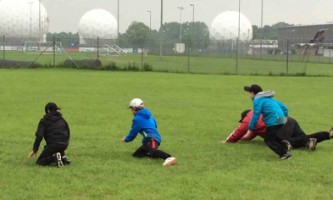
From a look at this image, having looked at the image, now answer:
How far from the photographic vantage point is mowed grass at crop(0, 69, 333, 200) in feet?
20.9

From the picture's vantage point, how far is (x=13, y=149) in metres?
8.73

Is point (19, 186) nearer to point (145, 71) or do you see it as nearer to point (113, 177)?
point (113, 177)

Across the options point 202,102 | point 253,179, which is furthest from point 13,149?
point 202,102

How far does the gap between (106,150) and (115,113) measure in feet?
15.6

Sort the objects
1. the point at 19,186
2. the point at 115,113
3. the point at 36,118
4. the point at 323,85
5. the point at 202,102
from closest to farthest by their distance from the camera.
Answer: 1. the point at 19,186
2. the point at 36,118
3. the point at 115,113
4. the point at 202,102
5. the point at 323,85

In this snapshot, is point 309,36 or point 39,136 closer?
point 39,136

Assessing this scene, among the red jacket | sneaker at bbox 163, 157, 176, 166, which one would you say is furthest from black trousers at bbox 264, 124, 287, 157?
sneaker at bbox 163, 157, 176, 166

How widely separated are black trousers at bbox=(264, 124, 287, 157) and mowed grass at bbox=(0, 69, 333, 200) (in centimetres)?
17

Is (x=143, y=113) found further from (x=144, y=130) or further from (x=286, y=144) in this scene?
(x=286, y=144)

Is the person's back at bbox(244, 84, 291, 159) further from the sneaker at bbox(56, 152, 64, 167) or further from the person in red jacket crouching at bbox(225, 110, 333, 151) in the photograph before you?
the sneaker at bbox(56, 152, 64, 167)

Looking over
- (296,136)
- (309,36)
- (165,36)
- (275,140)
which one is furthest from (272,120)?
(165,36)

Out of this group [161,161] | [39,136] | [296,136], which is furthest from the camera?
[296,136]

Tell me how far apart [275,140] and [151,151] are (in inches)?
77.9

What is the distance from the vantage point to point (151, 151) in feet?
26.6
